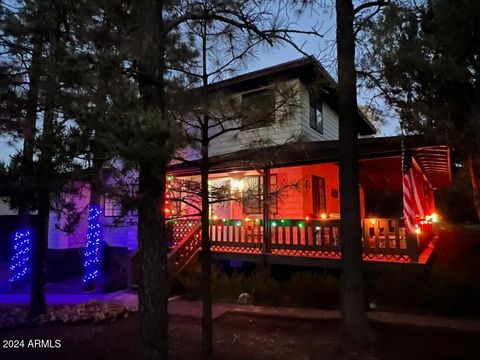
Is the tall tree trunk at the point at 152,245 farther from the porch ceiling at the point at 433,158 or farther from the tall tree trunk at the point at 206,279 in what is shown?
the porch ceiling at the point at 433,158

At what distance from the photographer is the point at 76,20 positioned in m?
4.00

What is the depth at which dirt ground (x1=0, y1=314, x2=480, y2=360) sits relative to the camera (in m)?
4.60

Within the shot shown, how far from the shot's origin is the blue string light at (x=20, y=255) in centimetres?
1009

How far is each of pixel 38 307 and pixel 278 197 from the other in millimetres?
5465

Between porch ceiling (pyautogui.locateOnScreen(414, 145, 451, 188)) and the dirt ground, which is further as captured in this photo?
porch ceiling (pyautogui.locateOnScreen(414, 145, 451, 188))

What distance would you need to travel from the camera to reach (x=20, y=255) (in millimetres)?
10055

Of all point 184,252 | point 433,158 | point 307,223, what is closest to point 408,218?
point 307,223

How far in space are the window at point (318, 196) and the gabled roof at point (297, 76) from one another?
98.8 inches

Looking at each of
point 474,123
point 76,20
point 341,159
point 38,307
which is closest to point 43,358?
point 38,307

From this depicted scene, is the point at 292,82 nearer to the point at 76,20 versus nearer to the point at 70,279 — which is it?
the point at 76,20

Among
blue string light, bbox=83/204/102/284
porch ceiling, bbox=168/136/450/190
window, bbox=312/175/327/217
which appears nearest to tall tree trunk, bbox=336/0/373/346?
porch ceiling, bbox=168/136/450/190

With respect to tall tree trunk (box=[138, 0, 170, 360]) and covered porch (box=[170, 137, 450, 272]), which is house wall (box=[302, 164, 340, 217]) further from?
tall tree trunk (box=[138, 0, 170, 360])

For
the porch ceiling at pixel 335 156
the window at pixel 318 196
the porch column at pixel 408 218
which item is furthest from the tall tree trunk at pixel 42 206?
the window at pixel 318 196

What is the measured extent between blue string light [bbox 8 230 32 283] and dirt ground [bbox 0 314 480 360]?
4156 millimetres
